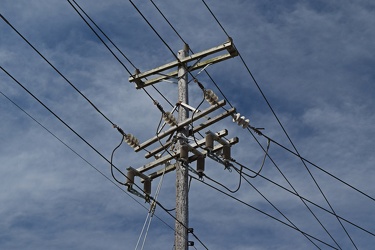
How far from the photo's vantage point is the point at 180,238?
15.2 meters

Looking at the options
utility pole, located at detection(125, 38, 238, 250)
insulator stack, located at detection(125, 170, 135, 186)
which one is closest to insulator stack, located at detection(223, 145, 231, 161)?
utility pole, located at detection(125, 38, 238, 250)

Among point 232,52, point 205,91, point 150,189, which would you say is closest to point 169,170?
point 150,189

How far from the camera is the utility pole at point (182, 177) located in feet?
50.0

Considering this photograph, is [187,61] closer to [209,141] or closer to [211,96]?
[211,96]

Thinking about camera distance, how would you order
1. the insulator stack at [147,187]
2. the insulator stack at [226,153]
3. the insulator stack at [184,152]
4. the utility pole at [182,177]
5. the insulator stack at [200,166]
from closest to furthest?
1. the utility pole at [182,177]
2. the insulator stack at [184,152]
3. the insulator stack at [200,166]
4. the insulator stack at [226,153]
5. the insulator stack at [147,187]

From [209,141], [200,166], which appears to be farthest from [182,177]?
[209,141]

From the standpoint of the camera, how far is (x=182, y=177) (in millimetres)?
15977

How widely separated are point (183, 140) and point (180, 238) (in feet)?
7.30

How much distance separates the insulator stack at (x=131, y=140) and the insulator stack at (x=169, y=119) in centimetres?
89

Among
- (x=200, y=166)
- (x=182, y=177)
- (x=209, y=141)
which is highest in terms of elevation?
(x=209, y=141)

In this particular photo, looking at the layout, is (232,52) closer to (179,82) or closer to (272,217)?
(179,82)

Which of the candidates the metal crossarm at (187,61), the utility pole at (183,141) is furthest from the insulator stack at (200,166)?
the metal crossarm at (187,61)

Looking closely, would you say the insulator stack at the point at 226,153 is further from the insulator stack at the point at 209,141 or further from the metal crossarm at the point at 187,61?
the metal crossarm at the point at 187,61

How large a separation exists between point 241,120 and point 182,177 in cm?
186
